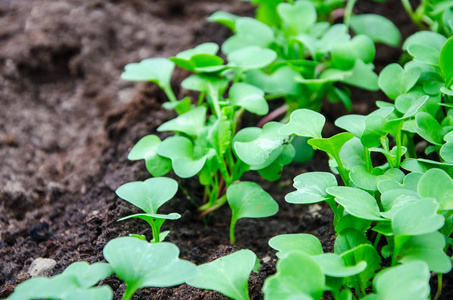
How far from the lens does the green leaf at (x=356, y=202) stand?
34.6 inches

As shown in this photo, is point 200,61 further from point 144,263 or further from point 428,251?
point 428,251

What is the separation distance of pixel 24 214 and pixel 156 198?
568mm

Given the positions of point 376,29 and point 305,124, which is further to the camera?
point 376,29

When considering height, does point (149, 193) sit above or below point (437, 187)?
below

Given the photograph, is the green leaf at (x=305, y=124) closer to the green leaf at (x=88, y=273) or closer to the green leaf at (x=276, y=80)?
the green leaf at (x=276, y=80)

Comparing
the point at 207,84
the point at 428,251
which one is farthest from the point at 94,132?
the point at 428,251

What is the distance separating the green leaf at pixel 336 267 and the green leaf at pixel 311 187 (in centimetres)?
14

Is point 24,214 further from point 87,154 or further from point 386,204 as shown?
point 386,204

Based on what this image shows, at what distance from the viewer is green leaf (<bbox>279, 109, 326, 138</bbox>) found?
1035 millimetres

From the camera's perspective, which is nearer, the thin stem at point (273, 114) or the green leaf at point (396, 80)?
the green leaf at point (396, 80)

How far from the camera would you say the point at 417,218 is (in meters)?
0.81

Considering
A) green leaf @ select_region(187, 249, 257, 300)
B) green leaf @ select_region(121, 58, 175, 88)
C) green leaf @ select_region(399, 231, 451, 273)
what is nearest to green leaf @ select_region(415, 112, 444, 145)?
green leaf @ select_region(399, 231, 451, 273)

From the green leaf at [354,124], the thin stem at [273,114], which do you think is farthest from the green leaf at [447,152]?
the thin stem at [273,114]

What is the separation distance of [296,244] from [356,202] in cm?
16
